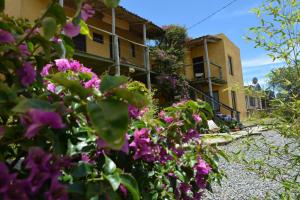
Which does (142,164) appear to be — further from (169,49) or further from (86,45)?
(169,49)

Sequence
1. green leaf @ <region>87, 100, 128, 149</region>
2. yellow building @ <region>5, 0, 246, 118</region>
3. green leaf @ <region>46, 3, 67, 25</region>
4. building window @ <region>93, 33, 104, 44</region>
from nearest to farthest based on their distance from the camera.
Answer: green leaf @ <region>87, 100, 128, 149</region> < green leaf @ <region>46, 3, 67, 25</region> < yellow building @ <region>5, 0, 246, 118</region> < building window @ <region>93, 33, 104, 44</region>

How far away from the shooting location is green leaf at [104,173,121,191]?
1013 millimetres

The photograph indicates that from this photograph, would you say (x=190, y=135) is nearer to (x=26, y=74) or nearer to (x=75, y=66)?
(x=75, y=66)

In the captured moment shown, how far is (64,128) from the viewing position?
111 centimetres

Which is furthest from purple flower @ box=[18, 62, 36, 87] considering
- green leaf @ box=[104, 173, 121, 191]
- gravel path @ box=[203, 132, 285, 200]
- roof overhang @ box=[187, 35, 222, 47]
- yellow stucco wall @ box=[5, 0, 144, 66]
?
roof overhang @ box=[187, 35, 222, 47]

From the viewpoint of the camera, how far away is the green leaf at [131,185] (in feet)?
3.24

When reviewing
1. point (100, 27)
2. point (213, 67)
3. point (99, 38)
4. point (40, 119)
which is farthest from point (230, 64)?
point (40, 119)

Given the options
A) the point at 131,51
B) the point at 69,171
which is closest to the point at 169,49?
the point at 131,51

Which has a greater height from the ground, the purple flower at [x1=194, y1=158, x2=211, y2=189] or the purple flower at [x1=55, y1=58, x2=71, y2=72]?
the purple flower at [x1=55, y1=58, x2=71, y2=72]

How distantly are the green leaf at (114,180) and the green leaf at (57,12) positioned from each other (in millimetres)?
474

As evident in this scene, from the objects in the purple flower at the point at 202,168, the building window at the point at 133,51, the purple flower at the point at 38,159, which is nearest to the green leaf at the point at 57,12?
the purple flower at the point at 38,159

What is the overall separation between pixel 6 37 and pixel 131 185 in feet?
1.76

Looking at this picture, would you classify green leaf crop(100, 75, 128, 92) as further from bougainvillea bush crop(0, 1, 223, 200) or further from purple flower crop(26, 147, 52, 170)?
purple flower crop(26, 147, 52, 170)

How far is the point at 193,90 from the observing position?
696 inches
